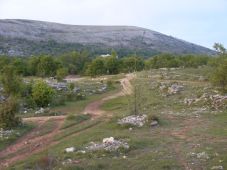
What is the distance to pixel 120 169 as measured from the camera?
20625mm

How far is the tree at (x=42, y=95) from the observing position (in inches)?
1703

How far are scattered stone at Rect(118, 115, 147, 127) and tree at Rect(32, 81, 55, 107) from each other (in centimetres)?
1345

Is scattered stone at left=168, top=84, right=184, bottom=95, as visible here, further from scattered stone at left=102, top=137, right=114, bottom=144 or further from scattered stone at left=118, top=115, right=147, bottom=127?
scattered stone at left=102, top=137, right=114, bottom=144

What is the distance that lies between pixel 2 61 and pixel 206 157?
227ft

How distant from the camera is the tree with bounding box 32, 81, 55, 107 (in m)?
43.2

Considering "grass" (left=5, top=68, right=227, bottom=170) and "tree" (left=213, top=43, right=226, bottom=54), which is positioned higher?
"tree" (left=213, top=43, right=226, bottom=54)

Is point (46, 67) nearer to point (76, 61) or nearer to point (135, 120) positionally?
point (76, 61)

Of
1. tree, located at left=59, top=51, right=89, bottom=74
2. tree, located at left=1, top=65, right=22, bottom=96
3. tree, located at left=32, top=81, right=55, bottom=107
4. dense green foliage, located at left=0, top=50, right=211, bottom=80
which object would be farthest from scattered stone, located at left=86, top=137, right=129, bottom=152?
tree, located at left=59, top=51, right=89, bottom=74

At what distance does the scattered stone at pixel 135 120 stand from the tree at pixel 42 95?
13.4 meters

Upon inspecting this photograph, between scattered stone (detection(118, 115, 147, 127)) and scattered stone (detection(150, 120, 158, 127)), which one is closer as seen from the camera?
scattered stone (detection(150, 120, 158, 127))

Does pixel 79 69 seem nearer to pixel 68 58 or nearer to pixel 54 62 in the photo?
pixel 68 58

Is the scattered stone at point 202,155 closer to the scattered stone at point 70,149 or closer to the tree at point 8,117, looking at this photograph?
the scattered stone at point 70,149

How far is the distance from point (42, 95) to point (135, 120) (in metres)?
14.6

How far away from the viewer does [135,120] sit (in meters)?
31.0
